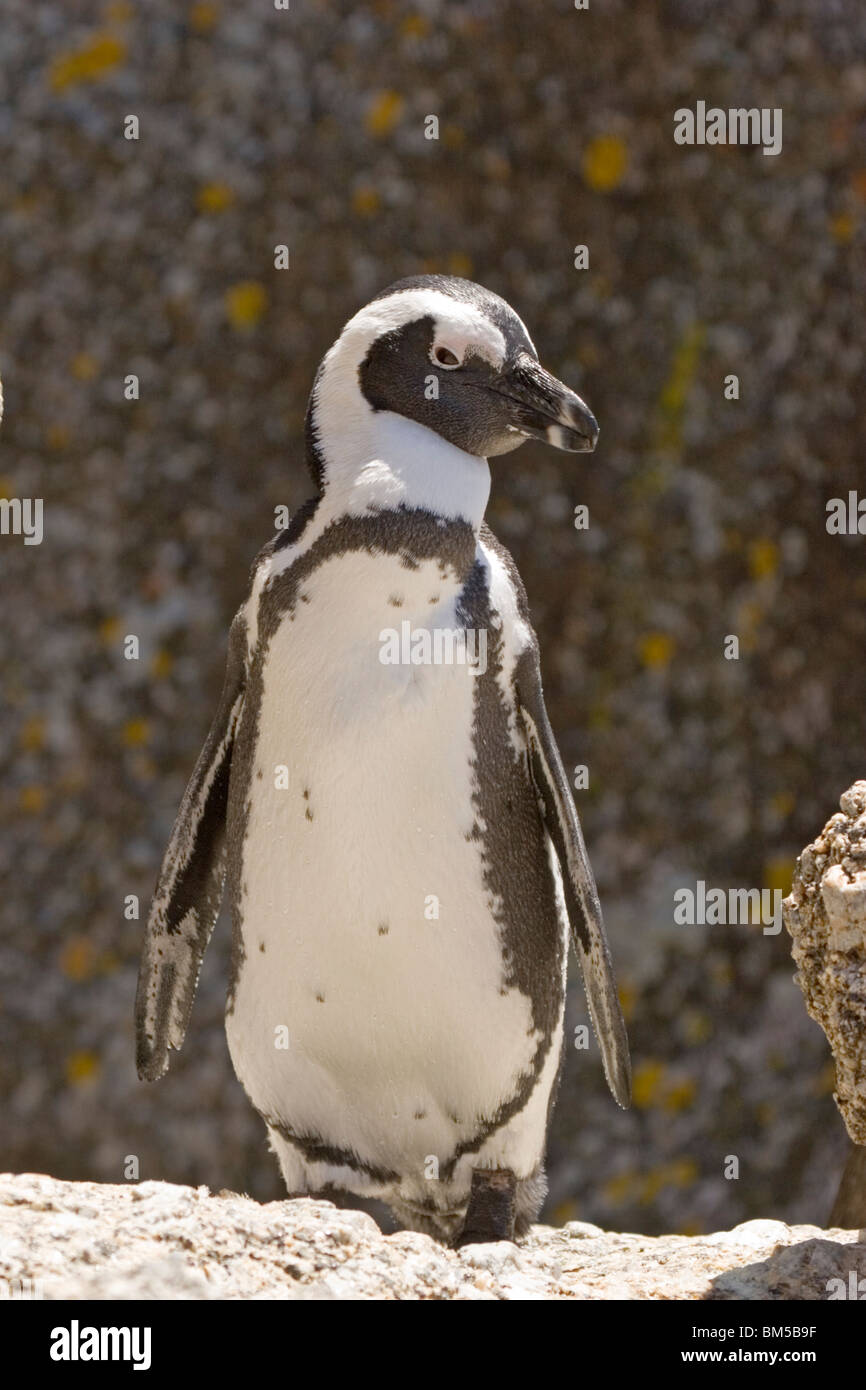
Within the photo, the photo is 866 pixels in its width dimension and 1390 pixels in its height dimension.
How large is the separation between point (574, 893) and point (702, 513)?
50.1 inches

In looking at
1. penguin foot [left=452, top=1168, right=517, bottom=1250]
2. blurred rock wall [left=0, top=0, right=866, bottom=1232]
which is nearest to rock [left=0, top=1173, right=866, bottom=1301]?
penguin foot [left=452, top=1168, right=517, bottom=1250]

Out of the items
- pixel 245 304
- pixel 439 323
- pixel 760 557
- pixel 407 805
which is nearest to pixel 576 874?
pixel 407 805

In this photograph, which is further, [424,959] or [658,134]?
[658,134]

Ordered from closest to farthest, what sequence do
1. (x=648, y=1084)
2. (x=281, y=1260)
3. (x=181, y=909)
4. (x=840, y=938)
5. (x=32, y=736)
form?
1. (x=281, y=1260)
2. (x=840, y=938)
3. (x=181, y=909)
4. (x=648, y=1084)
5. (x=32, y=736)

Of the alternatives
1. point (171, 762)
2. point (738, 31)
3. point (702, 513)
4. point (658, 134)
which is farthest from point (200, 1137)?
point (738, 31)

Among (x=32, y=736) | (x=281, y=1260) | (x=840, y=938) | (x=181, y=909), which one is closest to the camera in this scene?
(x=281, y=1260)

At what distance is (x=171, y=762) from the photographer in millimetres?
2889

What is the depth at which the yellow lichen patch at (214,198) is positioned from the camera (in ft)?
9.50

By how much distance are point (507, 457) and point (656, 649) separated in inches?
15.5

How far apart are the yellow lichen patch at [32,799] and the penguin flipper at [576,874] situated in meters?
1.34

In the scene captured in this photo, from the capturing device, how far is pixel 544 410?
5.50 feet

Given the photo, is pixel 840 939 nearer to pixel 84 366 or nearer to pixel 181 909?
pixel 181 909

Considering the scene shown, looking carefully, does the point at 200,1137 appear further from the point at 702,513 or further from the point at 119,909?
the point at 702,513
